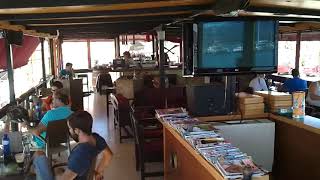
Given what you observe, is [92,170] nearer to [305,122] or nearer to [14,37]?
[305,122]

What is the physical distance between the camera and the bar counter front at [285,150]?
3127 mm

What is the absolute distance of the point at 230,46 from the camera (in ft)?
11.6

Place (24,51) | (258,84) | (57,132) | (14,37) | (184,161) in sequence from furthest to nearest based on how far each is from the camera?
(24,51) < (258,84) < (14,37) < (57,132) < (184,161)

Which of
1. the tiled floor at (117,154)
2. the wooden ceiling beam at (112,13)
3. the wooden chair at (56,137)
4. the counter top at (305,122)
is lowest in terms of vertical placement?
the tiled floor at (117,154)

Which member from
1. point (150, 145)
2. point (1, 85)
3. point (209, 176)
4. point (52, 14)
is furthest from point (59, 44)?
point (209, 176)

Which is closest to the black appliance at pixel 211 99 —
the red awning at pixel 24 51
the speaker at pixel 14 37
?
the speaker at pixel 14 37

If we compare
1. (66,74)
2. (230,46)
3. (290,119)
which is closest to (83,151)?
(230,46)

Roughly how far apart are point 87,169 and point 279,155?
215cm

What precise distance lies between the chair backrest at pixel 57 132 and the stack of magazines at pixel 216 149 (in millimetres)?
1365

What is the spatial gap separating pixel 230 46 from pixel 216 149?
1.51 m

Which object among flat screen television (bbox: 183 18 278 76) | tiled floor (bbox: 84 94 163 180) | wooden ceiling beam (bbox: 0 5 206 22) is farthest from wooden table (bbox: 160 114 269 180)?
wooden ceiling beam (bbox: 0 5 206 22)

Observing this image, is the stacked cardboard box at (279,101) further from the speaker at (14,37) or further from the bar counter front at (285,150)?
the speaker at (14,37)

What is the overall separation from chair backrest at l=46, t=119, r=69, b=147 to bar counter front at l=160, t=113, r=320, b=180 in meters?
1.22

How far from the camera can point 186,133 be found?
2730 mm
